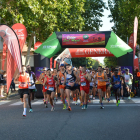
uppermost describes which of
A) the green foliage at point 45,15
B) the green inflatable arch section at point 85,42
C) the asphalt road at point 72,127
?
the green foliage at point 45,15

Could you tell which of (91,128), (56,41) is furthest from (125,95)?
(91,128)

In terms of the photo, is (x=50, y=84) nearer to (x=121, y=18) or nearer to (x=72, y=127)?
(x=72, y=127)

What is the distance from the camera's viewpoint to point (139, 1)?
1172 inches

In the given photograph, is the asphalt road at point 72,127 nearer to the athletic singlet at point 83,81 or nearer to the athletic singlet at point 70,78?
the athletic singlet at point 70,78

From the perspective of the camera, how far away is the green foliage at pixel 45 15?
24.3 metres

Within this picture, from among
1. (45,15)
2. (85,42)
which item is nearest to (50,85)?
(85,42)

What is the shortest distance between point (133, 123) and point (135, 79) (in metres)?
13.2

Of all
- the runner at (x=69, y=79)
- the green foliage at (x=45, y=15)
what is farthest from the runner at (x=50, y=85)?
the green foliage at (x=45, y=15)

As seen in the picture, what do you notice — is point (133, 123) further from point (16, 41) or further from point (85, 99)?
point (16, 41)

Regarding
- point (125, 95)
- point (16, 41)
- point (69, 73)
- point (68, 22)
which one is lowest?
point (125, 95)

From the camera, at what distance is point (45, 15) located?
27594mm

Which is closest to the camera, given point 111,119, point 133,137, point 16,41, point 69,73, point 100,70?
point 133,137

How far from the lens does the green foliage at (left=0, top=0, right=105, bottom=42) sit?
955 inches

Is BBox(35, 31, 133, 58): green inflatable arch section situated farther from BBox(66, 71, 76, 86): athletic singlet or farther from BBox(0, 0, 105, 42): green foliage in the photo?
BBox(66, 71, 76, 86): athletic singlet
